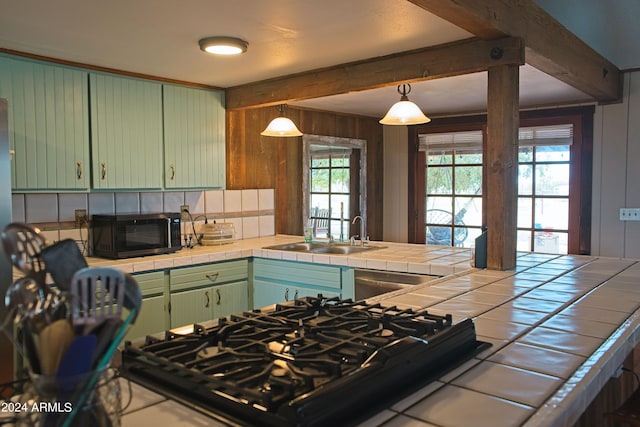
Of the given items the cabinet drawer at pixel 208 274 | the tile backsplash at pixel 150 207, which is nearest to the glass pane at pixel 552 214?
the tile backsplash at pixel 150 207

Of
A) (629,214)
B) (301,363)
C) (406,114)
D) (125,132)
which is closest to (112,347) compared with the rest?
(301,363)

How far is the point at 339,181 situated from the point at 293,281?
2.41 meters

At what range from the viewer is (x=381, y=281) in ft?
10.4

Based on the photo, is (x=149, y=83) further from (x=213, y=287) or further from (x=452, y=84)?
(x=452, y=84)

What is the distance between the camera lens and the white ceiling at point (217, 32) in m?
2.34

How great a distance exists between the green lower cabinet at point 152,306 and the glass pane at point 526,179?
3.71 m

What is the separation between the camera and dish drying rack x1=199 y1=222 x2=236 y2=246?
4035mm

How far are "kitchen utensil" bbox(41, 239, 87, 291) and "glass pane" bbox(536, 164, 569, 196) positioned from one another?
199 inches

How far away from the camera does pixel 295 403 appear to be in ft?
2.85

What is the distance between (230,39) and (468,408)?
7.82 feet

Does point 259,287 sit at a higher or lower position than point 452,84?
lower

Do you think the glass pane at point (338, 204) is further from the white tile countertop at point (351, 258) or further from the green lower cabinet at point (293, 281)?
the green lower cabinet at point (293, 281)

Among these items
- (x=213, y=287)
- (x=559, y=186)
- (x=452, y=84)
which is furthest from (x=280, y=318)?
(x=559, y=186)

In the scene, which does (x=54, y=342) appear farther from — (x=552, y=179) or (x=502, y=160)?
(x=552, y=179)
